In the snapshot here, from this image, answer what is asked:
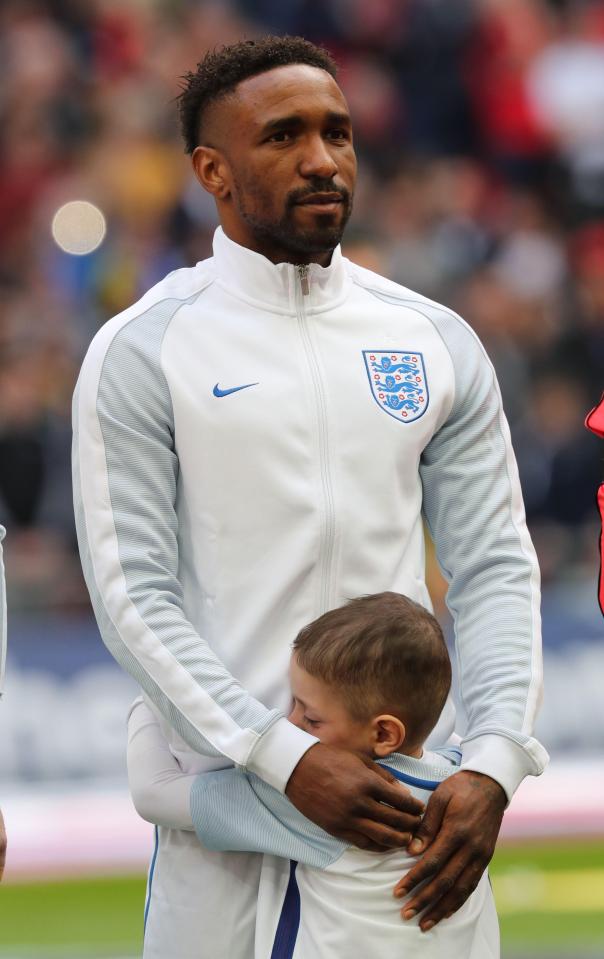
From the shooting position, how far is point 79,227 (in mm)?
8641

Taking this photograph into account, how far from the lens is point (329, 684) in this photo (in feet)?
8.83

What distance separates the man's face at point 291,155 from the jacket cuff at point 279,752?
82cm

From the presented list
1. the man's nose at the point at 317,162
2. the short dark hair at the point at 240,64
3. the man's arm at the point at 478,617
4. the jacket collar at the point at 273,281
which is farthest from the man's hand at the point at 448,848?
the short dark hair at the point at 240,64

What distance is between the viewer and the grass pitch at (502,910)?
17.0ft

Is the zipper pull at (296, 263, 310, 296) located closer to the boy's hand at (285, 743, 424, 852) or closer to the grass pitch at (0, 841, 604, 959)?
the boy's hand at (285, 743, 424, 852)

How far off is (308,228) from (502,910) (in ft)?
10.9

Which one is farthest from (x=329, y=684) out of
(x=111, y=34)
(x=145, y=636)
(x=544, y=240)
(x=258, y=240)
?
(x=111, y=34)

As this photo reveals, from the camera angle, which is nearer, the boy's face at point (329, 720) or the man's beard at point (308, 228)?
the boy's face at point (329, 720)

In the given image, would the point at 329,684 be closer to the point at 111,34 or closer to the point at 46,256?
the point at 46,256

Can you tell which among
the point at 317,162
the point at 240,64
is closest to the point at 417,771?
the point at 317,162

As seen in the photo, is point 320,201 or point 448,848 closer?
point 448,848

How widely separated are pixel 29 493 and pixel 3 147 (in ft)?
9.17

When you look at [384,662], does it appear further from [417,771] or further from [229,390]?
[229,390]

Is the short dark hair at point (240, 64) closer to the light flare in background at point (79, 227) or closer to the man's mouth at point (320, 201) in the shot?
the man's mouth at point (320, 201)
